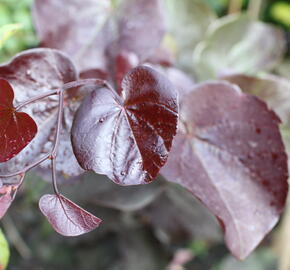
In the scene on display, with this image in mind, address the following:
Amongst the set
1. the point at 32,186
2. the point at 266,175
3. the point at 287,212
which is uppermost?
the point at 266,175

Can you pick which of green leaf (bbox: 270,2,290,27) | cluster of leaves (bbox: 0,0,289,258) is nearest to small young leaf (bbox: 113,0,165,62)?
cluster of leaves (bbox: 0,0,289,258)

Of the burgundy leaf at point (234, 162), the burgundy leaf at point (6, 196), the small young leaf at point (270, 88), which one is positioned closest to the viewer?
the burgundy leaf at point (6, 196)

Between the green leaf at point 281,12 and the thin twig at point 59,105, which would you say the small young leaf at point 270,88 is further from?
the green leaf at point 281,12

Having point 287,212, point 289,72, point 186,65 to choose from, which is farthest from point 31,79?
point 287,212

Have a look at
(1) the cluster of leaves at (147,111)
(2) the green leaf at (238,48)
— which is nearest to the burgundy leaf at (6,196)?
(1) the cluster of leaves at (147,111)

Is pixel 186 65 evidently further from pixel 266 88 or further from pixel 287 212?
pixel 287 212

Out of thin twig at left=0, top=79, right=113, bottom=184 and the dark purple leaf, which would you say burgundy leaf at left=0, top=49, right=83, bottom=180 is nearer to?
thin twig at left=0, top=79, right=113, bottom=184
